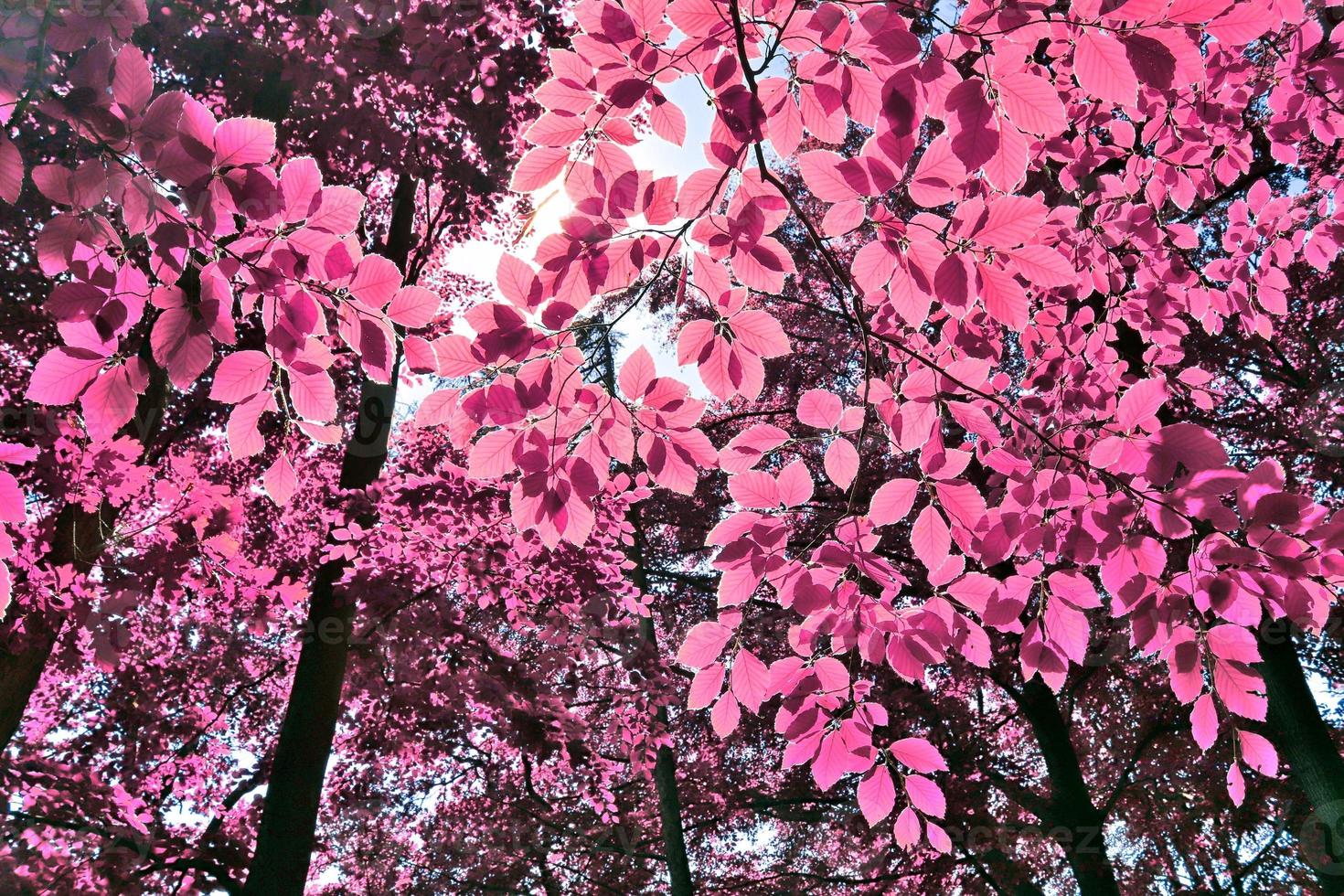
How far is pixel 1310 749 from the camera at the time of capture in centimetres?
A: 623

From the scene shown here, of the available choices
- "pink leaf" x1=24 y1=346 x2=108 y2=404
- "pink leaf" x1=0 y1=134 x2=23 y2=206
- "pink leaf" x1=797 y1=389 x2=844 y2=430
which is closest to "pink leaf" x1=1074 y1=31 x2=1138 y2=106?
"pink leaf" x1=797 y1=389 x2=844 y2=430

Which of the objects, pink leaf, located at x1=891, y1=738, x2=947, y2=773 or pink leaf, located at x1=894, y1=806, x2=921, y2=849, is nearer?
pink leaf, located at x1=891, y1=738, x2=947, y2=773

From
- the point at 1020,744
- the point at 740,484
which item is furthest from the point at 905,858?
the point at 740,484

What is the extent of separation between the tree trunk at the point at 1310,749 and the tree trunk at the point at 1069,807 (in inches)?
78.6

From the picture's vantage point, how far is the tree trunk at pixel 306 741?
5312mm

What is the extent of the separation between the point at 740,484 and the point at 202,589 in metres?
4.76

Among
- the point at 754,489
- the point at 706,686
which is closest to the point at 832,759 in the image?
the point at 706,686

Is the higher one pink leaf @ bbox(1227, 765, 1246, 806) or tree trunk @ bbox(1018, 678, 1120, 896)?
tree trunk @ bbox(1018, 678, 1120, 896)

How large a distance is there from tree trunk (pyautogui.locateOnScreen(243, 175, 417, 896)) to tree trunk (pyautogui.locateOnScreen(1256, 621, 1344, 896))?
7474mm

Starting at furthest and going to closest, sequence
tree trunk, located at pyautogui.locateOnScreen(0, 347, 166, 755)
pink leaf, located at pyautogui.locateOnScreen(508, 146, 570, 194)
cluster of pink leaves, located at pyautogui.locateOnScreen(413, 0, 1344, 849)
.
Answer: tree trunk, located at pyautogui.locateOnScreen(0, 347, 166, 755), pink leaf, located at pyautogui.locateOnScreen(508, 146, 570, 194), cluster of pink leaves, located at pyautogui.locateOnScreen(413, 0, 1344, 849)

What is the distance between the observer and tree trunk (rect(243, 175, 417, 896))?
5.31 m

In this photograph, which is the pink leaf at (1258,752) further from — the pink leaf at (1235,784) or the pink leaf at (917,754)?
the pink leaf at (917,754)

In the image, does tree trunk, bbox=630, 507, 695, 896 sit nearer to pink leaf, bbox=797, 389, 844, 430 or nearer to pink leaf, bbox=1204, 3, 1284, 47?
pink leaf, bbox=797, 389, 844, 430

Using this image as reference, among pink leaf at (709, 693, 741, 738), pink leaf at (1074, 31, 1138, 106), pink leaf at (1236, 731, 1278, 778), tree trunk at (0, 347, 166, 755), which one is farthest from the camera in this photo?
tree trunk at (0, 347, 166, 755)
